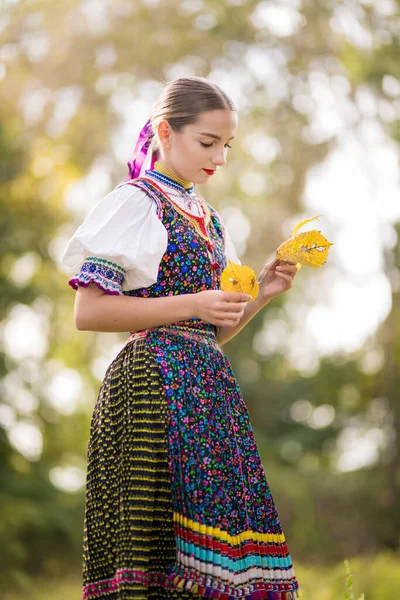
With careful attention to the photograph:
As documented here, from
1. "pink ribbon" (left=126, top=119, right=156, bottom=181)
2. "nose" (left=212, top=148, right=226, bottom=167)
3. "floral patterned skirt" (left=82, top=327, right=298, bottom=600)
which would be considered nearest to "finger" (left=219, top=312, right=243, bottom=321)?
"floral patterned skirt" (left=82, top=327, right=298, bottom=600)

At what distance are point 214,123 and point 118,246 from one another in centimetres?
38

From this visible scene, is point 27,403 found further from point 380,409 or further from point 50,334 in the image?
point 380,409

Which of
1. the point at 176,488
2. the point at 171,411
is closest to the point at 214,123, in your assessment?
the point at 171,411

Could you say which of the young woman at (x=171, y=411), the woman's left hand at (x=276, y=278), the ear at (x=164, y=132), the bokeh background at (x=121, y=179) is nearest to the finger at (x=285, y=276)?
the woman's left hand at (x=276, y=278)

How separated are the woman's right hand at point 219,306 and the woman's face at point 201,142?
1.10ft

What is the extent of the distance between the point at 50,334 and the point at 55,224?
1577 millimetres

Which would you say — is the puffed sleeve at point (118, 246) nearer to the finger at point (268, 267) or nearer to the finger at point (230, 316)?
the finger at point (230, 316)

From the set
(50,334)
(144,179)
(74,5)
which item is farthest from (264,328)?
(144,179)

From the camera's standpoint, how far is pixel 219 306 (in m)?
1.83

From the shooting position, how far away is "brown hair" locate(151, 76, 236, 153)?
200 cm

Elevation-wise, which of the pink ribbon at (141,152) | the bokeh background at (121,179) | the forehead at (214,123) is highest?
the bokeh background at (121,179)

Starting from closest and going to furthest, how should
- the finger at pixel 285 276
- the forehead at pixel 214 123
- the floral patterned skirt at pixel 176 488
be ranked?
the floral patterned skirt at pixel 176 488 → the forehead at pixel 214 123 → the finger at pixel 285 276

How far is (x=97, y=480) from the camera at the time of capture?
193 centimetres

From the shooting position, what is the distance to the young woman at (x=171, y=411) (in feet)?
5.93
